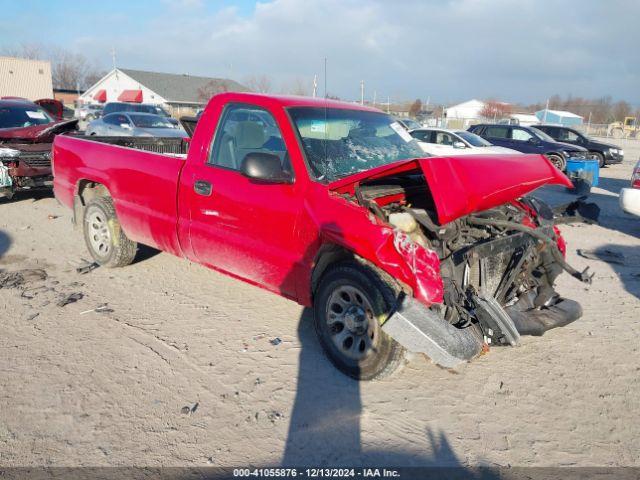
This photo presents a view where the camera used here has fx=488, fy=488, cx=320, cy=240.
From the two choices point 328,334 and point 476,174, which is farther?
point 328,334

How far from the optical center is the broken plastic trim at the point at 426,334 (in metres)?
2.92

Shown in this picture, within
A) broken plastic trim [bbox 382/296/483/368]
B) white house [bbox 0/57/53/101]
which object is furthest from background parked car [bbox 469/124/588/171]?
white house [bbox 0/57/53/101]

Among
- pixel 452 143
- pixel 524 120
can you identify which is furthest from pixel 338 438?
pixel 524 120

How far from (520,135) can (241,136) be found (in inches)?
599

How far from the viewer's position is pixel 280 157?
3.73 m

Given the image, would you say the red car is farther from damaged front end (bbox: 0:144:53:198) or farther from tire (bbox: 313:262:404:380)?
tire (bbox: 313:262:404:380)

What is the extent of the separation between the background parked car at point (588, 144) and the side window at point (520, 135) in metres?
2.79

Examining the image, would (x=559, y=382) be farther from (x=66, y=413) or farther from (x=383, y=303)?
(x=66, y=413)

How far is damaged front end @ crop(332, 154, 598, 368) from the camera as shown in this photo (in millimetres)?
2998

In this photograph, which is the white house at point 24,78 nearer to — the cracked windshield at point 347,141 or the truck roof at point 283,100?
the truck roof at point 283,100

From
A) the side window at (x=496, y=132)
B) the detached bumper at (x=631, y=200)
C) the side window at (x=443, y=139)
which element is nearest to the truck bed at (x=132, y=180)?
the detached bumper at (x=631, y=200)

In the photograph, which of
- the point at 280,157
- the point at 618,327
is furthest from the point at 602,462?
the point at 280,157

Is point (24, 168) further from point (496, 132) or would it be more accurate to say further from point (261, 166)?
point (496, 132)

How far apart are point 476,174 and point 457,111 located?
266 feet
